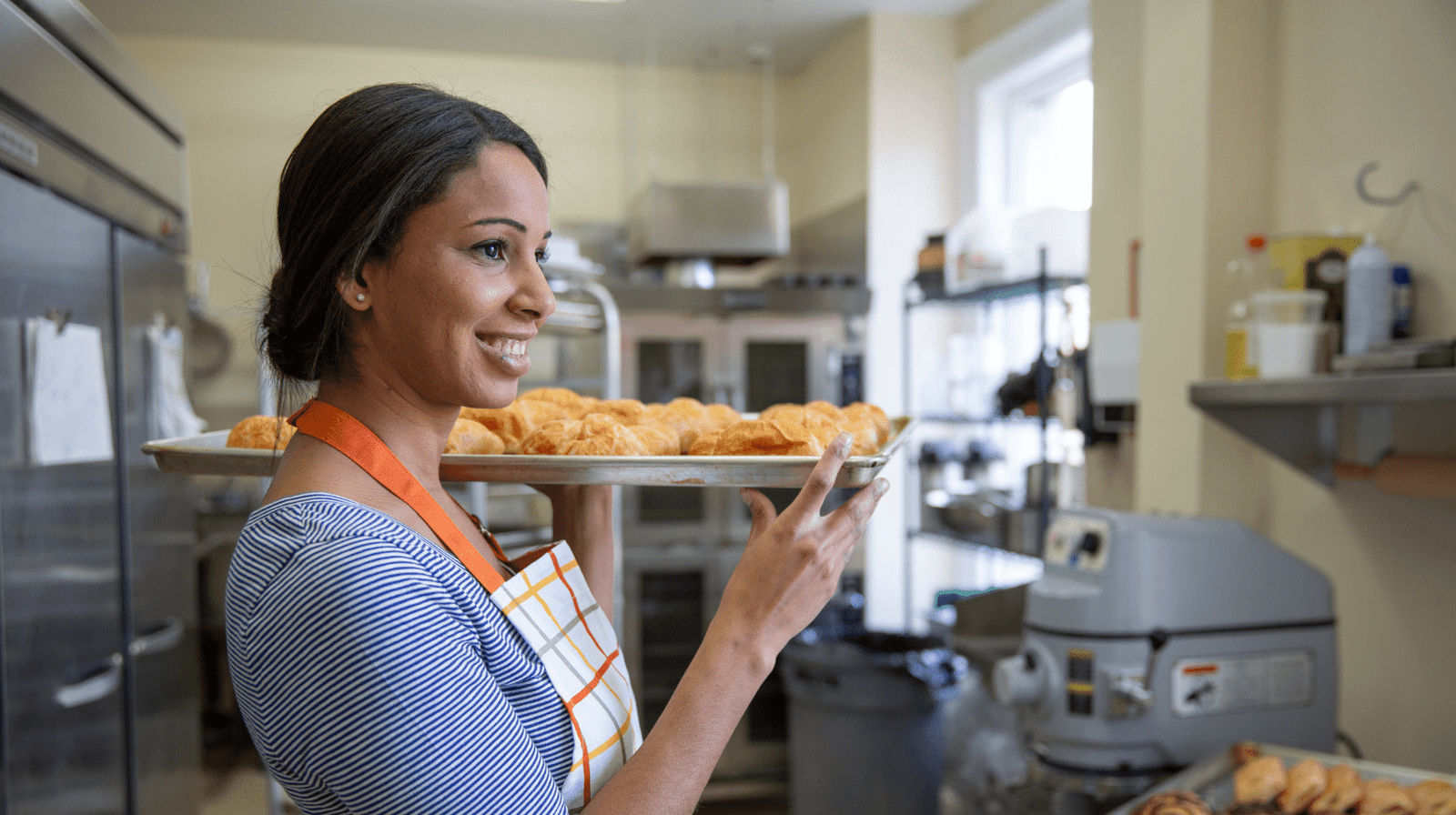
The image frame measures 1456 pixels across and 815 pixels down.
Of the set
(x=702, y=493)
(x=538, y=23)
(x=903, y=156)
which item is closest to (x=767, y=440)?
(x=702, y=493)

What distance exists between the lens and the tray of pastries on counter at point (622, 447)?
90cm

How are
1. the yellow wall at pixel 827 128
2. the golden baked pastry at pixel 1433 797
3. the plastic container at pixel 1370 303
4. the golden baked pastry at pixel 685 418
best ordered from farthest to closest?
1. the yellow wall at pixel 827 128
2. the plastic container at pixel 1370 303
3. the golden baked pastry at pixel 1433 797
4. the golden baked pastry at pixel 685 418

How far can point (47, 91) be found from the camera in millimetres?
1649

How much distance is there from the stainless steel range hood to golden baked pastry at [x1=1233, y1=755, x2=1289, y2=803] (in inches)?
122

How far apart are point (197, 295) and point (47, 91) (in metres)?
3.11

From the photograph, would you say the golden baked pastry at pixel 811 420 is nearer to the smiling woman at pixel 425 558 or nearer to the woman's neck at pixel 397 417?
the smiling woman at pixel 425 558

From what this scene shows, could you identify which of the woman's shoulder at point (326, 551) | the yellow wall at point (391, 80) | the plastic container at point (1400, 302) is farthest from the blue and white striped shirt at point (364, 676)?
the yellow wall at point (391, 80)

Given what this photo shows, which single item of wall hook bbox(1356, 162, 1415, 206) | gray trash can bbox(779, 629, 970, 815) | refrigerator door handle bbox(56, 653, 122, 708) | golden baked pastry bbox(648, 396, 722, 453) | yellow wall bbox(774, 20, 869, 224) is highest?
yellow wall bbox(774, 20, 869, 224)

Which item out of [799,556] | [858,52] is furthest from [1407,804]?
[858,52]

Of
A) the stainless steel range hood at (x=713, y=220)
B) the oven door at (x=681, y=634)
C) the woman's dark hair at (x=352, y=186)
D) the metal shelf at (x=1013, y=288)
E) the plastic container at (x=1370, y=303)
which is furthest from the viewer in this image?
the stainless steel range hood at (x=713, y=220)

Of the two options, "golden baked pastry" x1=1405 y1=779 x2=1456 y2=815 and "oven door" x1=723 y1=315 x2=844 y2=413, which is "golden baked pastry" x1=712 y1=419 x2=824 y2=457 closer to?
"golden baked pastry" x1=1405 y1=779 x2=1456 y2=815

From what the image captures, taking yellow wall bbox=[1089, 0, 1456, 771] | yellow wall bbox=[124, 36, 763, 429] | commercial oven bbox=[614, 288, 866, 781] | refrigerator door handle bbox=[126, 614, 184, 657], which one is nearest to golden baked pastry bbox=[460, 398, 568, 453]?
refrigerator door handle bbox=[126, 614, 184, 657]

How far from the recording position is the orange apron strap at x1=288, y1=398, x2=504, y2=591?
2.78ft

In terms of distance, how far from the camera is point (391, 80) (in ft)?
14.9
